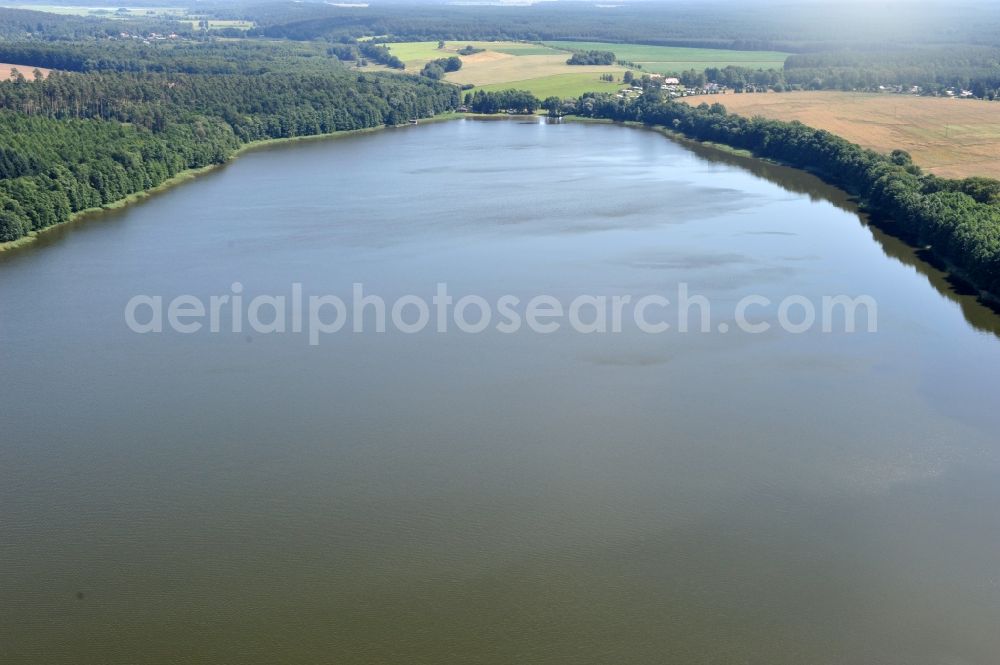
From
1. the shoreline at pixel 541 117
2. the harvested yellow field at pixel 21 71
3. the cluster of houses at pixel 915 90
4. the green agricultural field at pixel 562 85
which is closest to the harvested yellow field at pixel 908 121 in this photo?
the cluster of houses at pixel 915 90

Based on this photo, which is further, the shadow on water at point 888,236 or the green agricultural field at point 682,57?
the green agricultural field at point 682,57

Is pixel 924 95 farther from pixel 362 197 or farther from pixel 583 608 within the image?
pixel 583 608

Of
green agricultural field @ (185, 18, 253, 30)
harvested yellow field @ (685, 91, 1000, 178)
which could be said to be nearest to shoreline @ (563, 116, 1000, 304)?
harvested yellow field @ (685, 91, 1000, 178)

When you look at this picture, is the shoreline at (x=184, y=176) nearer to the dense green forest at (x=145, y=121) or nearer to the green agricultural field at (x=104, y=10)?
the dense green forest at (x=145, y=121)

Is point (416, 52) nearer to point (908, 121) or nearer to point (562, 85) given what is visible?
point (562, 85)

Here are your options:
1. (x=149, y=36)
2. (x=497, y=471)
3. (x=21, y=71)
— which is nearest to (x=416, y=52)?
(x=149, y=36)

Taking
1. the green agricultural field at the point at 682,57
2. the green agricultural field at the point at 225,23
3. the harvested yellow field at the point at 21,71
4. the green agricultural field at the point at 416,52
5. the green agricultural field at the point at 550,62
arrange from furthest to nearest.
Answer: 1. the green agricultural field at the point at 225,23
2. the green agricultural field at the point at 416,52
3. the green agricultural field at the point at 682,57
4. the green agricultural field at the point at 550,62
5. the harvested yellow field at the point at 21,71

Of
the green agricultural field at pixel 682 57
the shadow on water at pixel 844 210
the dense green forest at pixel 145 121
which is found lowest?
the shadow on water at pixel 844 210
